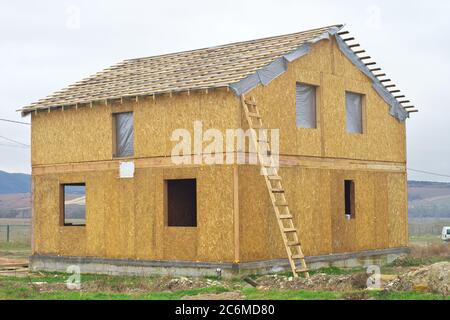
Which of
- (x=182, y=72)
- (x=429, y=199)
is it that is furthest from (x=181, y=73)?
(x=429, y=199)

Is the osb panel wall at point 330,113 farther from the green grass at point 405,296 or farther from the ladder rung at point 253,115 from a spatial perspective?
the green grass at point 405,296

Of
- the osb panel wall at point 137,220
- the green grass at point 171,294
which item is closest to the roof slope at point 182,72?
the osb panel wall at point 137,220

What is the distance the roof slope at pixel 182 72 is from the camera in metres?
21.6

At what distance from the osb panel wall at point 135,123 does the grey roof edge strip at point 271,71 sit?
352 millimetres

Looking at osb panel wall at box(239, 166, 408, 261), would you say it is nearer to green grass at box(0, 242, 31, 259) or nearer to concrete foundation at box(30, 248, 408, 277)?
concrete foundation at box(30, 248, 408, 277)

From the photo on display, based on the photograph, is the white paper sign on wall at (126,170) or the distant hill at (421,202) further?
the distant hill at (421,202)

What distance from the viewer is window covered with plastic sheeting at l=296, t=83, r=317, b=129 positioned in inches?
909

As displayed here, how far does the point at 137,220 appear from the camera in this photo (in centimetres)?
2248

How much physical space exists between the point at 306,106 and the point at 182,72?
3.86 m

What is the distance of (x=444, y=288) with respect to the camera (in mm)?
15109

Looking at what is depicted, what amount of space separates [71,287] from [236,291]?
4137mm

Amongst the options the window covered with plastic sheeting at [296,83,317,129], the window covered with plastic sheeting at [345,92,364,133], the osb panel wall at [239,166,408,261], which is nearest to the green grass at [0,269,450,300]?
the osb panel wall at [239,166,408,261]

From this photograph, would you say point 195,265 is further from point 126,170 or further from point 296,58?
point 296,58
